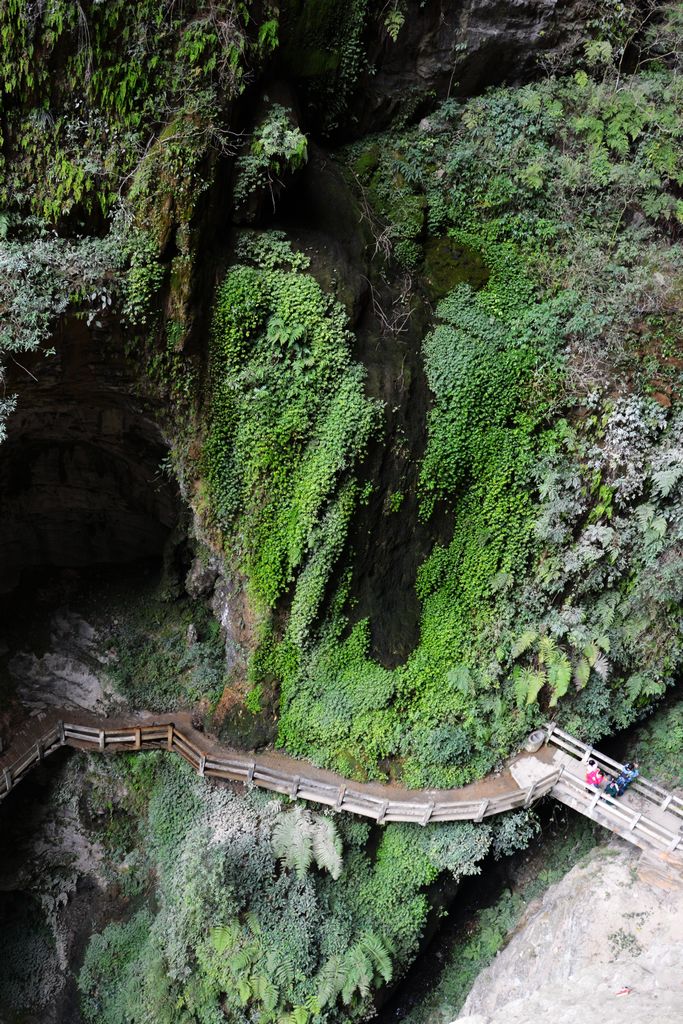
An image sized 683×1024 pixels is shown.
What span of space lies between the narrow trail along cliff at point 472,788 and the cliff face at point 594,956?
0.81 metres

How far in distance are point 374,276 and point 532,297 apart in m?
2.99

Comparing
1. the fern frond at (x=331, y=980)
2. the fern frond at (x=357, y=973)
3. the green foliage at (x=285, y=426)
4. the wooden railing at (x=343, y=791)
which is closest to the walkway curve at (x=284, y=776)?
the wooden railing at (x=343, y=791)

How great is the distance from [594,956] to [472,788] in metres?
3.39

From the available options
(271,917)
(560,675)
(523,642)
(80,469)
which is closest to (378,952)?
(271,917)

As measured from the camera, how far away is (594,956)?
42.8 feet

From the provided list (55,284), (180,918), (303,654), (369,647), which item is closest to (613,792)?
(369,647)

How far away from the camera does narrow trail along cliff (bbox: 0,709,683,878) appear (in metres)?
13.9

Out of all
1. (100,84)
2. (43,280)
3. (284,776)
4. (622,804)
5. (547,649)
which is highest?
(100,84)

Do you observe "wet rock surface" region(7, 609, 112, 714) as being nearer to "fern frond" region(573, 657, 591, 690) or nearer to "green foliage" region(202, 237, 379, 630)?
"green foliage" region(202, 237, 379, 630)

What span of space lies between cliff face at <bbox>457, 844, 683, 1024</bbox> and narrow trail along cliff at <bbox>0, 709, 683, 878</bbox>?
0.81m

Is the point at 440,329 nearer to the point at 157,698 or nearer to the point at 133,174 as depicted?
the point at 133,174

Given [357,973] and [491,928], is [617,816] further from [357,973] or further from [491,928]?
[357,973]

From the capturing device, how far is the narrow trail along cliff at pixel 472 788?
13.9 m

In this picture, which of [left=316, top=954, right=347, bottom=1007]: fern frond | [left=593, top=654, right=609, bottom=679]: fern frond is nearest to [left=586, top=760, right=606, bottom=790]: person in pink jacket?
[left=593, top=654, right=609, bottom=679]: fern frond
